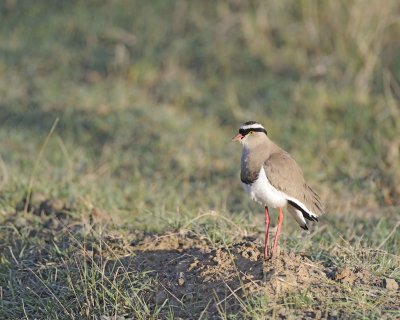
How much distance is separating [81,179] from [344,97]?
119 inches

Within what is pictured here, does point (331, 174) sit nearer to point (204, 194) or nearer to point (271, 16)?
point (204, 194)

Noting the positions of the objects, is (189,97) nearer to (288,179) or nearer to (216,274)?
(288,179)

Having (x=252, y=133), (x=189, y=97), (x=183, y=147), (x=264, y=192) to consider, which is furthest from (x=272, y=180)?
(x=189, y=97)

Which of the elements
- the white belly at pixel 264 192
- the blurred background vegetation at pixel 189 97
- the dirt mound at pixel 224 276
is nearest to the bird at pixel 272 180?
the white belly at pixel 264 192

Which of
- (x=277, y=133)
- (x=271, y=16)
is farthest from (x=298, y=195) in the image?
(x=271, y=16)

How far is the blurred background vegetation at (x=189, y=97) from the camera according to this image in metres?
6.91

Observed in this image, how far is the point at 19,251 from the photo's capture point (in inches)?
200

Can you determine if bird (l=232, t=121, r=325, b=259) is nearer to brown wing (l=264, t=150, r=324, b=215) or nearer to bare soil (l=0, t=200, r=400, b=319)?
brown wing (l=264, t=150, r=324, b=215)

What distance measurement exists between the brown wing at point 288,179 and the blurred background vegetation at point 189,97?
51.7 inches

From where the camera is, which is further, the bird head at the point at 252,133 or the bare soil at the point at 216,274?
the bird head at the point at 252,133

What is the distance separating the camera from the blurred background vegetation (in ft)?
22.7

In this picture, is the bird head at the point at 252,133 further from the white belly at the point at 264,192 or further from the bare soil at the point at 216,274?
the bare soil at the point at 216,274

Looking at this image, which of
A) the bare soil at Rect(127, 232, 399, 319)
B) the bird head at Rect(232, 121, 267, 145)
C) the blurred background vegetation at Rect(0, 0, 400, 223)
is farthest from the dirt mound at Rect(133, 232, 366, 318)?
the blurred background vegetation at Rect(0, 0, 400, 223)

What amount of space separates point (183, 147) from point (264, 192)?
3.46 meters
